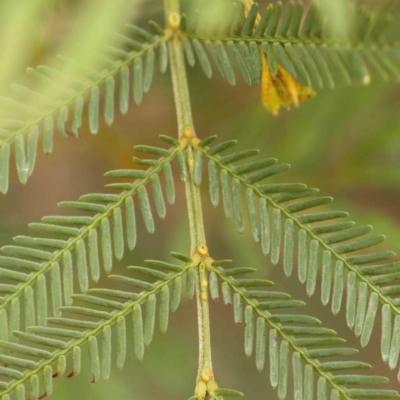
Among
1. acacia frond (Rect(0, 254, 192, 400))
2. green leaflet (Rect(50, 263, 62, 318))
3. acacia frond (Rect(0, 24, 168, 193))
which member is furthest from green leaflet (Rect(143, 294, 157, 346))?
acacia frond (Rect(0, 24, 168, 193))

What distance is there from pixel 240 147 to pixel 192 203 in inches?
24.5

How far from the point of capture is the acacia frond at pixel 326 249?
652mm

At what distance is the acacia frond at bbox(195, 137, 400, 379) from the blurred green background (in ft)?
1.61

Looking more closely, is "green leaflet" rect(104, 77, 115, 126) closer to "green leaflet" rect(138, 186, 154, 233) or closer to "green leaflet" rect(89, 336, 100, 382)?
"green leaflet" rect(138, 186, 154, 233)

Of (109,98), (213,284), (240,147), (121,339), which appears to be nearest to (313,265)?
(213,284)

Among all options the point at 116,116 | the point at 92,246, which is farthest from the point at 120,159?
the point at 92,246

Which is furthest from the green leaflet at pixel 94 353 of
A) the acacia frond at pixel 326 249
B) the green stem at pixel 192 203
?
the acacia frond at pixel 326 249

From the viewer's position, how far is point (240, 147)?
1.35m

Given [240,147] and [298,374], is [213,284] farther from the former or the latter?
[240,147]

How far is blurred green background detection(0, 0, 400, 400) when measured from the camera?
1.23m

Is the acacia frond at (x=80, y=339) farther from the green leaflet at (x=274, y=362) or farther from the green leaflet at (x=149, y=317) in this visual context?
the green leaflet at (x=274, y=362)

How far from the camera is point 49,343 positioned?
0.63 m

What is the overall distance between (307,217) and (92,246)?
289 mm

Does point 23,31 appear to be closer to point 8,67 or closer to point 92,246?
point 8,67
